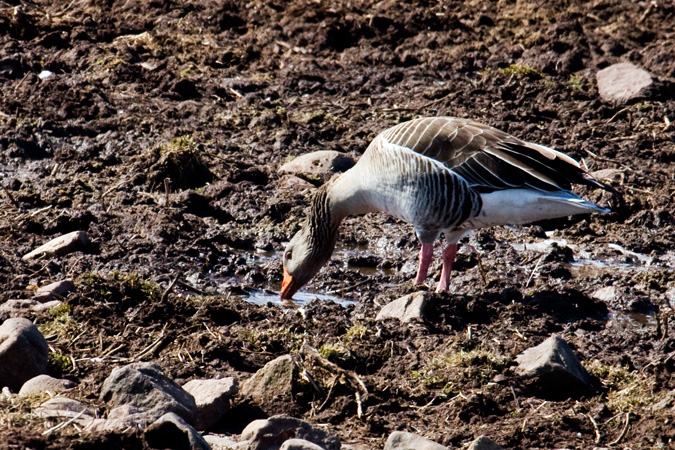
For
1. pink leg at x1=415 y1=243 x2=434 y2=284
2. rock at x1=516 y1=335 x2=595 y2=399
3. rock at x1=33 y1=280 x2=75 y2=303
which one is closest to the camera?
rock at x1=516 y1=335 x2=595 y2=399

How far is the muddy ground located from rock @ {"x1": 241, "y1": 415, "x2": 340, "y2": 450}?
430 millimetres

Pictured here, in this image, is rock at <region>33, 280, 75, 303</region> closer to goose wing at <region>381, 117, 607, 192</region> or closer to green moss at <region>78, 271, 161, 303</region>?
green moss at <region>78, 271, 161, 303</region>

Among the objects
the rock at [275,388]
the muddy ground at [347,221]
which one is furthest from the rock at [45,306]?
the rock at [275,388]

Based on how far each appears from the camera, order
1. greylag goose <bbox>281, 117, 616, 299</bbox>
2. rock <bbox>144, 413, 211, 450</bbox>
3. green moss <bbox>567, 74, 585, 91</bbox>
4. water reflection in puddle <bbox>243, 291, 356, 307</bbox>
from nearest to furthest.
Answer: rock <bbox>144, 413, 211, 450</bbox>, greylag goose <bbox>281, 117, 616, 299</bbox>, water reflection in puddle <bbox>243, 291, 356, 307</bbox>, green moss <bbox>567, 74, 585, 91</bbox>

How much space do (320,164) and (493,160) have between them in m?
3.31

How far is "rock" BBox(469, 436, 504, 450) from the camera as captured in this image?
183 inches

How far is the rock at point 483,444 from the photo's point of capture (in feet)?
15.3

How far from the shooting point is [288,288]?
26.2ft

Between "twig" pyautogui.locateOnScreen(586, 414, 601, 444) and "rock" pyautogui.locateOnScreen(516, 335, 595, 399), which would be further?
"rock" pyautogui.locateOnScreen(516, 335, 595, 399)

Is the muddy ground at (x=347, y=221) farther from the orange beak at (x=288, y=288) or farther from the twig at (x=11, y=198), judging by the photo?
the orange beak at (x=288, y=288)

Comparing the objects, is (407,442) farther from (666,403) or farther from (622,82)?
(622,82)

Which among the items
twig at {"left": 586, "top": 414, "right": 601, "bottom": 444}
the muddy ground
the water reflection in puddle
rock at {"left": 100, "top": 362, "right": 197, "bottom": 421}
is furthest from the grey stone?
the water reflection in puddle

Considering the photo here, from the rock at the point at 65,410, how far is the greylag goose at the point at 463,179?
128 inches

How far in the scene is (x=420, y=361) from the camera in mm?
6125
